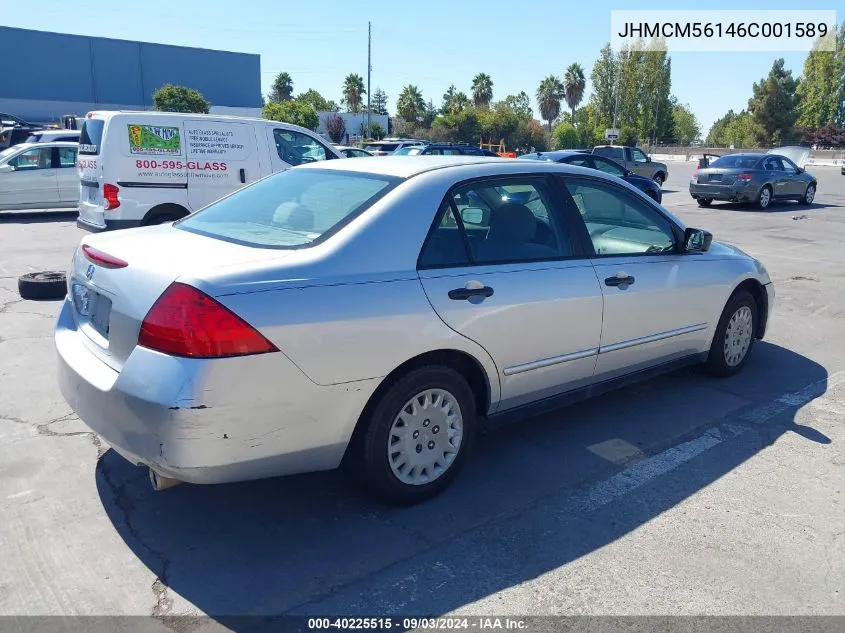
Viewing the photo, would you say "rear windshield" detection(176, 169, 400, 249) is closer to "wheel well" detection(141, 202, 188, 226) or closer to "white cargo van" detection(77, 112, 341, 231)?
"white cargo van" detection(77, 112, 341, 231)

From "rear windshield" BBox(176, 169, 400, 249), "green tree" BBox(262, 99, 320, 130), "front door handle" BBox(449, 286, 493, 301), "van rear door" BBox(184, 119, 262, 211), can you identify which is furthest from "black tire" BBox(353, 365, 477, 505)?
"green tree" BBox(262, 99, 320, 130)

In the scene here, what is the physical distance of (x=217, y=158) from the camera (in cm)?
1002

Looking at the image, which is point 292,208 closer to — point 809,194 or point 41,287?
point 41,287

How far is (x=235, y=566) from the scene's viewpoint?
298 centimetres

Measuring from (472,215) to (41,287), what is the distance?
5.64 meters

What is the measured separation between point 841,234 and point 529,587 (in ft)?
48.3

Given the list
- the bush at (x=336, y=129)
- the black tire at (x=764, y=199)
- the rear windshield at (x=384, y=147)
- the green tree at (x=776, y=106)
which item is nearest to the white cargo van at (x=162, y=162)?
the black tire at (x=764, y=199)

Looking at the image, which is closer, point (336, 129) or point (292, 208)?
point (292, 208)

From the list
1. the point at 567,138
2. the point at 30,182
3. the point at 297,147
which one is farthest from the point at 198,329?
the point at 567,138

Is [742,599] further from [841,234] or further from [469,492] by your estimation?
[841,234]

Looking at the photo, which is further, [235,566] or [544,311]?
[544,311]

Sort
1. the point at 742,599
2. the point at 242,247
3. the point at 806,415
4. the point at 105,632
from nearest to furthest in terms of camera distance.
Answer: the point at 105,632, the point at 742,599, the point at 242,247, the point at 806,415

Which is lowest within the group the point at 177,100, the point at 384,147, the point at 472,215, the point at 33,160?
the point at 472,215

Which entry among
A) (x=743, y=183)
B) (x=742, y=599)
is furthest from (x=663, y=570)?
(x=743, y=183)
